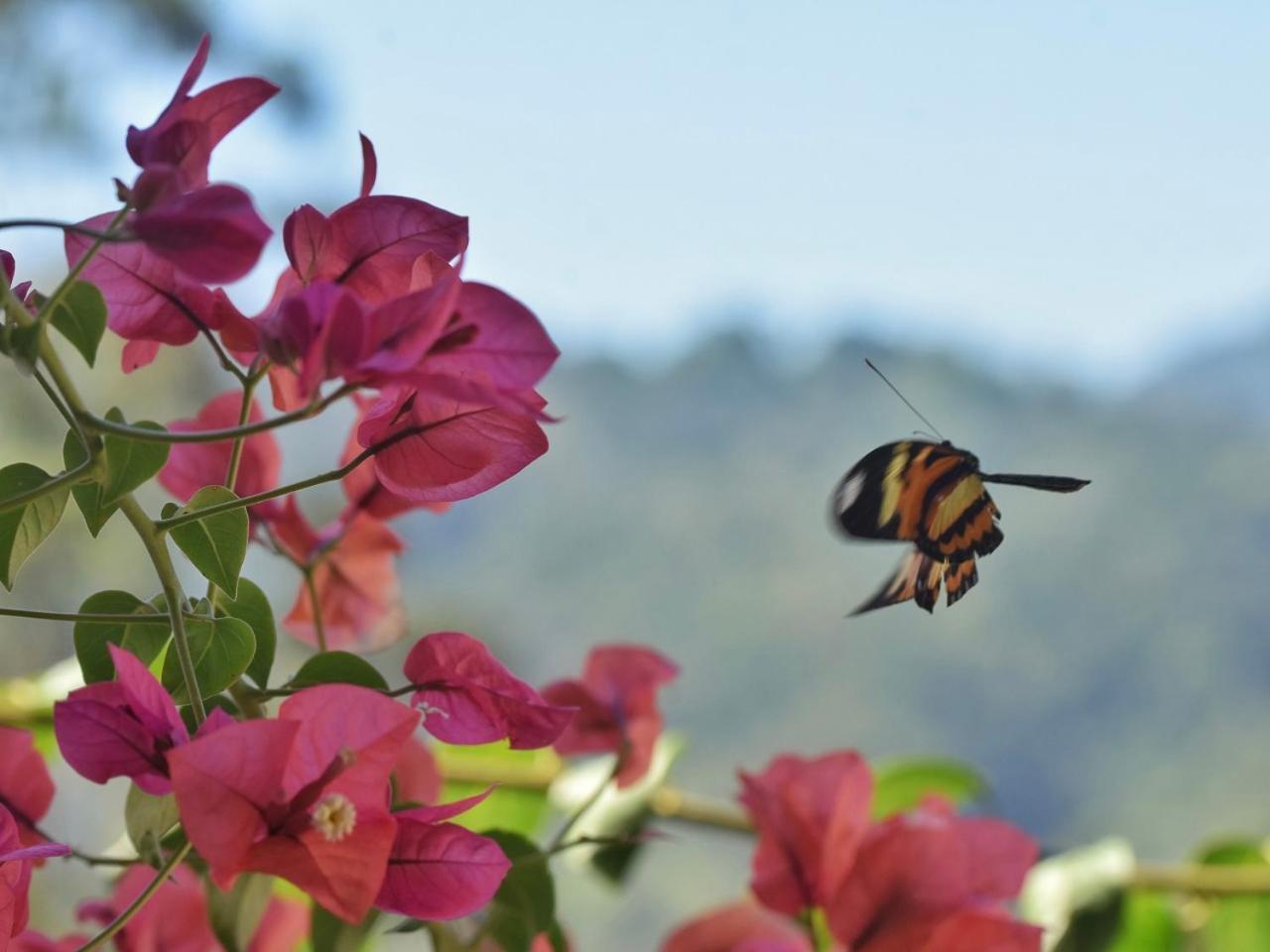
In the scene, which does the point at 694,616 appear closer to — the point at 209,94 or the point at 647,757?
the point at 647,757

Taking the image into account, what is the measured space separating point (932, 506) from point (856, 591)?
1930 mm

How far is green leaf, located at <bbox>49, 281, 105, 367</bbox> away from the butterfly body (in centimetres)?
13

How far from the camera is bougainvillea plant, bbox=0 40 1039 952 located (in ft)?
0.67

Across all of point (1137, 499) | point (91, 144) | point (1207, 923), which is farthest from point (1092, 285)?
point (1207, 923)

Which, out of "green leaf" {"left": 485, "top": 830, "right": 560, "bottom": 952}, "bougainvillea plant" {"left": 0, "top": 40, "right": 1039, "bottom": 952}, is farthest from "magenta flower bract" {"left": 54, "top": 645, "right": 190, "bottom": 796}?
"green leaf" {"left": 485, "top": 830, "right": 560, "bottom": 952}

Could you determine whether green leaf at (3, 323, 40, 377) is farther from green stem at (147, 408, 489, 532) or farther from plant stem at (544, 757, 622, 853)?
plant stem at (544, 757, 622, 853)

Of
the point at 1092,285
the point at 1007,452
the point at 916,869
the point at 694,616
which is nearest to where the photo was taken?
the point at 916,869

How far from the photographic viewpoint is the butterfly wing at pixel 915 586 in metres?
0.24

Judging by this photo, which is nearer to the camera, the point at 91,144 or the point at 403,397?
the point at 403,397

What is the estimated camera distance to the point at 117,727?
23 centimetres

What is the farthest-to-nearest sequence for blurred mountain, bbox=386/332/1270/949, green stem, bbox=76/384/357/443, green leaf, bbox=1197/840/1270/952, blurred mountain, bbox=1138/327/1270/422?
blurred mountain, bbox=386/332/1270/949, blurred mountain, bbox=1138/327/1270/422, green leaf, bbox=1197/840/1270/952, green stem, bbox=76/384/357/443

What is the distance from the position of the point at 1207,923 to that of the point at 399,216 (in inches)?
19.0

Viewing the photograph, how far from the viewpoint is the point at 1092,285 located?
8.46 feet

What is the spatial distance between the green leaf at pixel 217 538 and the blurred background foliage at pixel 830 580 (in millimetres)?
1743
